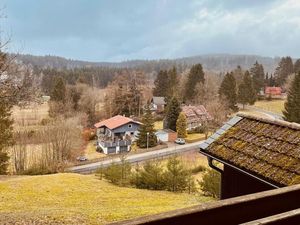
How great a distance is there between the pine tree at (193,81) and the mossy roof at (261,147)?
59.8 m

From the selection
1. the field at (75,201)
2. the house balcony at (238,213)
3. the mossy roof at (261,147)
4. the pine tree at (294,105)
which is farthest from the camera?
the pine tree at (294,105)

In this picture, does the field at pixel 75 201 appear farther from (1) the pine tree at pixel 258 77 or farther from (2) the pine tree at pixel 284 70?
(2) the pine tree at pixel 284 70

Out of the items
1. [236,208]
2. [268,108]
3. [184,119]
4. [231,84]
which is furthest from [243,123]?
[268,108]

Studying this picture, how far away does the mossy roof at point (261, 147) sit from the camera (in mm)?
6078

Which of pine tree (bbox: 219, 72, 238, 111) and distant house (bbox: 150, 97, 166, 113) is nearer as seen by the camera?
pine tree (bbox: 219, 72, 238, 111)

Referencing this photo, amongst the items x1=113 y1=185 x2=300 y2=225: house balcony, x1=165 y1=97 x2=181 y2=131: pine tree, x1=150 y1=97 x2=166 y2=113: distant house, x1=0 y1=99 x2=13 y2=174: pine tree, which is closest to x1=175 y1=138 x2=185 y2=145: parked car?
x1=165 y1=97 x2=181 y2=131: pine tree

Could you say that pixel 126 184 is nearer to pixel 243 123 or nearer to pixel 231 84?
pixel 243 123

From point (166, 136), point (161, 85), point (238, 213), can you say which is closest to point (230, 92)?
point (161, 85)

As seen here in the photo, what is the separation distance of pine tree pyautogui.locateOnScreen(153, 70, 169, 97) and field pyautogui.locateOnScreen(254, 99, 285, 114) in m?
19.0

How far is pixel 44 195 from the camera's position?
19.4 m

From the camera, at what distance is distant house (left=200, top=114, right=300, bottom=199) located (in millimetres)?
6109

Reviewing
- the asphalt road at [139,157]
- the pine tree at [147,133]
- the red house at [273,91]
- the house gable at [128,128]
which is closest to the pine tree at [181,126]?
the asphalt road at [139,157]

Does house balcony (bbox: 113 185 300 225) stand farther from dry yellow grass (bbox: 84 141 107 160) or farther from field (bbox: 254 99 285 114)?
field (bbox: 254 99 285 114)

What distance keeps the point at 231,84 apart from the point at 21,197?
50.7m
